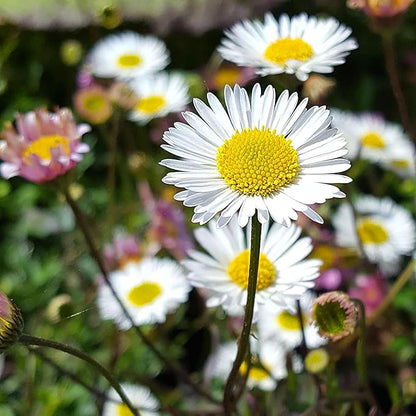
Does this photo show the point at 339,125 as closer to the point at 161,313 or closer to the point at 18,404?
the point at 161,313

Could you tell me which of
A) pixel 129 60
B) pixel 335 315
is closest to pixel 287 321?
pixel 335 315

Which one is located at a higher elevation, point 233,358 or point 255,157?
point 255,157

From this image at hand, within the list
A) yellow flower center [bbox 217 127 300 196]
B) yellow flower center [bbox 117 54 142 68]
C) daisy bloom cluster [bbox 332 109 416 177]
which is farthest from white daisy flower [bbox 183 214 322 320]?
yellow flower center [bbox 117 54 142 68]

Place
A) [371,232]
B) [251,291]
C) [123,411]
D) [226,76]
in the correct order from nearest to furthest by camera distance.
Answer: [251,291] < [123,411] < [371,232] < [226,76]

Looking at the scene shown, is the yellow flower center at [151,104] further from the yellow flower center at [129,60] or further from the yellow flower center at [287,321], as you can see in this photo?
the yellow flower center at [287,321]

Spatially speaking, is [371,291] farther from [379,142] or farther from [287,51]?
[287,51]

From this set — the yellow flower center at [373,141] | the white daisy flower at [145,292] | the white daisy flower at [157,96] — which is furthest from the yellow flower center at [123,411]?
the yellow flower center at [373,141]
